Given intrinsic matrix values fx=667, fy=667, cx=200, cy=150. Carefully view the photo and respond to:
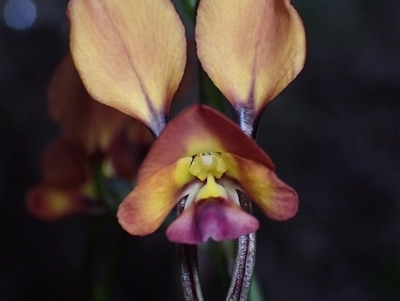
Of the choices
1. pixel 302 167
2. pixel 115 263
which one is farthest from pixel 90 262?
pixel 302 167

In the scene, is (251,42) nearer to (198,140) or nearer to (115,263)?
(198,140)

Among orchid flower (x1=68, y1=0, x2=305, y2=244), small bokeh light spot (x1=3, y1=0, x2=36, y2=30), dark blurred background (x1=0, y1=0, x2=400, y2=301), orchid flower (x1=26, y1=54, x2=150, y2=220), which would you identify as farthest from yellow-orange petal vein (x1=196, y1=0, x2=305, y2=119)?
small bokeh light spot (x1=3, y1=0, x2=36, y2=30)

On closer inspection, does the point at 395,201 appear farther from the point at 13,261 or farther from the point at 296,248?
the point at 13,261

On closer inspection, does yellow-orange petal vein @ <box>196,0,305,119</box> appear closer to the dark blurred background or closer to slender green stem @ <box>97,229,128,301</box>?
slender green stem @ <box>97,229,128,301</box>

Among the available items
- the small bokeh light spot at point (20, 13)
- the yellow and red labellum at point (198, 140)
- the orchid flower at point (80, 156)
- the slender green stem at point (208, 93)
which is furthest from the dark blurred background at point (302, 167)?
the yellow and red labellum at point (198, 140)

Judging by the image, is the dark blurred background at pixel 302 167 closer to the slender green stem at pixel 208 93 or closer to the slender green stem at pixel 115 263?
the slender green stem at pixel 115 263

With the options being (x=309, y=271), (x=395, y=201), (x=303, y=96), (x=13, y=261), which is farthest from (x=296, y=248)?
(x=13, y=261)
